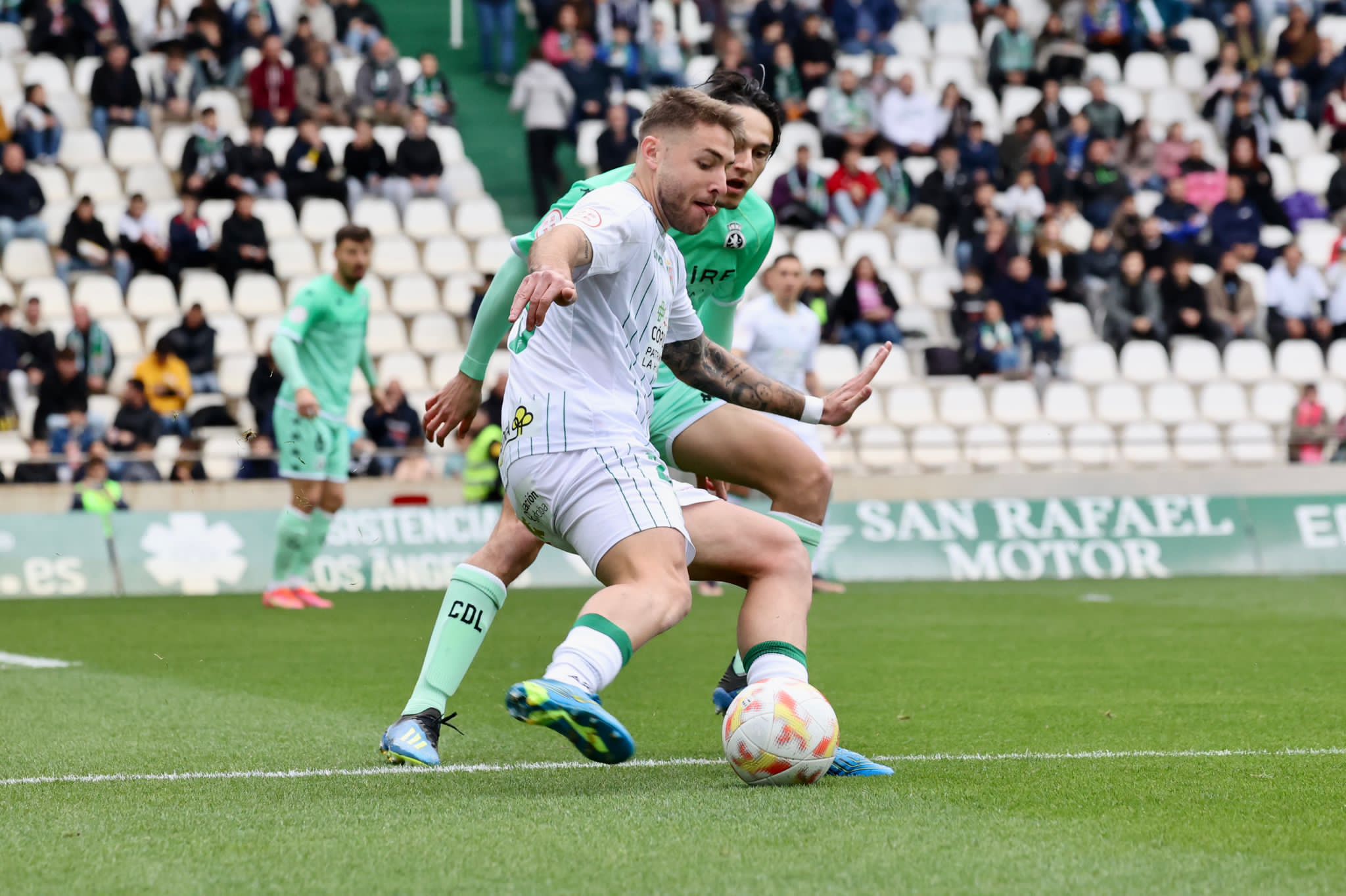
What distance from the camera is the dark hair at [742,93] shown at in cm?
646

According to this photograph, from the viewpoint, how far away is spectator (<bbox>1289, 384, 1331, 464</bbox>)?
16797mm

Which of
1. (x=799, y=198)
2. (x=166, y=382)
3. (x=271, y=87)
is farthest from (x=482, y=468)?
(x=271, y=87)

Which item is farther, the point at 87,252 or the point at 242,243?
the point at 242,243

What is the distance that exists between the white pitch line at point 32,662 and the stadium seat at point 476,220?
1077 centimetres

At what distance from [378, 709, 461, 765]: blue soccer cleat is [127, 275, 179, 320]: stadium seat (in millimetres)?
13537

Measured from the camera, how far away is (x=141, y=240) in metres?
18.1

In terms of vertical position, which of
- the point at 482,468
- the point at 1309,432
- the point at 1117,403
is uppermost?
the point at 482,468

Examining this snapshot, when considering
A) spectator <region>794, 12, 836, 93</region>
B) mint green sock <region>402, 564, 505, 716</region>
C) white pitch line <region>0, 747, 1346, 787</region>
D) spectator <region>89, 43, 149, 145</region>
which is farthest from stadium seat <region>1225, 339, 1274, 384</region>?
mint green sock <region>402, 564, 505, 716</region>

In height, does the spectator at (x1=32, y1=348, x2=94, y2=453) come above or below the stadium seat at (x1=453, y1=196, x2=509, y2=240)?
below

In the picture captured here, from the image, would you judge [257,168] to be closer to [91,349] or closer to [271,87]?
[271,87]

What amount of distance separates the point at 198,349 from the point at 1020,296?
843cm

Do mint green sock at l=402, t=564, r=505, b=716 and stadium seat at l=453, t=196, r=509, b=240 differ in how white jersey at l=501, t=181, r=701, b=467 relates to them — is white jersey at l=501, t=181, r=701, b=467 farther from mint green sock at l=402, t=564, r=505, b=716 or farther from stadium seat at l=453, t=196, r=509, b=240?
stadium seat at l=453, t=196, r=509, b=240

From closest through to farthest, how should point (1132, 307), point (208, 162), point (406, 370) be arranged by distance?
1. point (406, 370)
2. point (208, 162)
3. point (1132, 307)

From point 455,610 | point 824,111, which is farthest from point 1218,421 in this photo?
point 455,610
